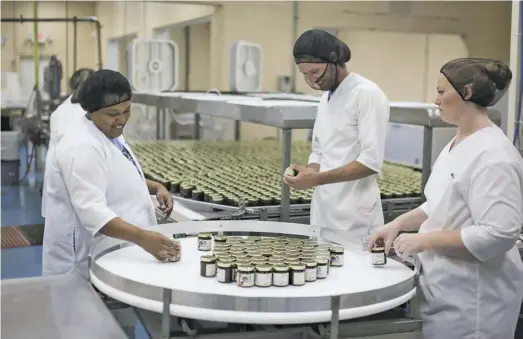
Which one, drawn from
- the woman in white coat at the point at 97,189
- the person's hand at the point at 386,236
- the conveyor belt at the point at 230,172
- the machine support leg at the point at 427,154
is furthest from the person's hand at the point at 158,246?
the machine support leg at the point at 427,154

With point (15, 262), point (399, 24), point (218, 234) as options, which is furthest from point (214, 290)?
point (399, 24)

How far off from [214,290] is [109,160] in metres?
0.63

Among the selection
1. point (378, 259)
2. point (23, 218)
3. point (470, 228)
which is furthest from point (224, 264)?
point (23, 218)

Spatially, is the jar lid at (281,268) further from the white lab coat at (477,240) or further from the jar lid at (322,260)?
the white lab coat at (477,240)

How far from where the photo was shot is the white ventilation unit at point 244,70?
15.0 ft

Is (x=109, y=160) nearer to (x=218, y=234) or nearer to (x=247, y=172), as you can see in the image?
(x=218, y=234)

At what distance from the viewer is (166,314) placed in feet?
4.41

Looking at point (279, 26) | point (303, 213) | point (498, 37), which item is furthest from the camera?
point (498, 37)

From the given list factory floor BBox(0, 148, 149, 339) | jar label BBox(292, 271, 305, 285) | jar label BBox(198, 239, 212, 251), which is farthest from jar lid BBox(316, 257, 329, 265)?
factory floor BBox(0, 148, 149, 339)

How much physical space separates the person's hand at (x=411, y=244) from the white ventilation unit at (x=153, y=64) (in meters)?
3.44

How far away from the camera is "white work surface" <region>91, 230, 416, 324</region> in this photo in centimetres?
132

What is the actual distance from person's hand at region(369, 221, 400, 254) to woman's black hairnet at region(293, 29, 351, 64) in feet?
2.30

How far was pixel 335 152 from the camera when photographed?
7.77 feet

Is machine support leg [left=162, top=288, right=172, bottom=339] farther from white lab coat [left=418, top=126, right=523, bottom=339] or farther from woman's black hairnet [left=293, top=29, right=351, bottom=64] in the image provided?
woman's black hairnet [left=293, top=29, right=351, bottom=64]
